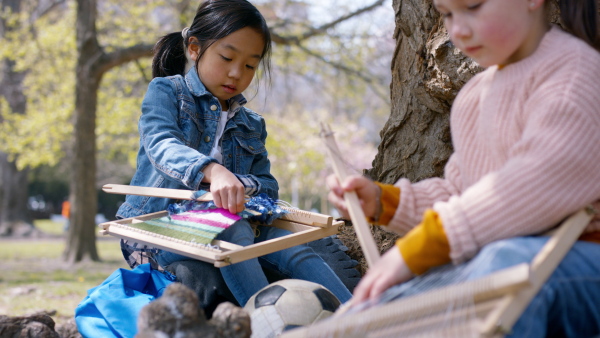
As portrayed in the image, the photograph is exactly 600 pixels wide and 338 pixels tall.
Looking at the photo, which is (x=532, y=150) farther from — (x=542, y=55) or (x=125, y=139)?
(x=125, y=139)

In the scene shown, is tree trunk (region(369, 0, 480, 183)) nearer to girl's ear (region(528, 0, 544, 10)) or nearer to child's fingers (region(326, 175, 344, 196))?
girl's ear (region(528, 0, 544, 10))

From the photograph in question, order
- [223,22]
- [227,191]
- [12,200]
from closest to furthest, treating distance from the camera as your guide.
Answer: [227,191] → [223,22] → [12,200]

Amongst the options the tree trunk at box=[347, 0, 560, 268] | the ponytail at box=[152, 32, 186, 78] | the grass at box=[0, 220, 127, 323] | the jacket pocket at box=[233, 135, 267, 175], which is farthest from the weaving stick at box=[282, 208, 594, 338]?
the grass at box=[0, 220, 127, 323]

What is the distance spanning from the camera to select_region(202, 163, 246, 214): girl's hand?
2.73m

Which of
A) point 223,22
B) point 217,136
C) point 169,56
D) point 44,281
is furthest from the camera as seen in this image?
point 44,281

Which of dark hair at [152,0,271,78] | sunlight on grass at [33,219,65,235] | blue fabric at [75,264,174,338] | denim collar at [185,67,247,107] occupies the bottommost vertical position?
sunlight on grass at [33,219,65,235]

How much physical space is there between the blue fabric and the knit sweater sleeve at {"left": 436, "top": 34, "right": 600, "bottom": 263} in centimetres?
168

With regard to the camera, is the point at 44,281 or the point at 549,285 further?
the point at 44,281

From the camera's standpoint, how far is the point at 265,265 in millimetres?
3256

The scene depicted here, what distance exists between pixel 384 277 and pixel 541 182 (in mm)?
492

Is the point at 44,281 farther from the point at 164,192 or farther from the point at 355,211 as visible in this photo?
the point at 355,211

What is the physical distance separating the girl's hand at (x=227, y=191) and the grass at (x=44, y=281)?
2821mm

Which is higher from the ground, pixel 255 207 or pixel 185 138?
pixel 185 138

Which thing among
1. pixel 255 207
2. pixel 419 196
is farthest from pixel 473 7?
pixel 255 207
